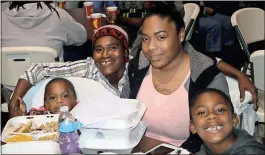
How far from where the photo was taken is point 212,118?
1.84m

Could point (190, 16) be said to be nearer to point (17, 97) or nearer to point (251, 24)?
point (251, 24)

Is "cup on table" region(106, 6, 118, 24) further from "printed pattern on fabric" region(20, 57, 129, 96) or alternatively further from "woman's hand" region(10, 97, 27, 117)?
"woman's hand" region(10, 97, 27, 117)

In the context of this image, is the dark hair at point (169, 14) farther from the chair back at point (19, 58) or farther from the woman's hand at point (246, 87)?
the chair back at point (19, 58)

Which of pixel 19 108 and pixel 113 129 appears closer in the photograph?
pixel 113 129

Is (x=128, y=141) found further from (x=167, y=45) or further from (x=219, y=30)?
(x=219, y=30)

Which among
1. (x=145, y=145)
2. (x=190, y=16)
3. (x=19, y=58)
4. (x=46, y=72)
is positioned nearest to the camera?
(x=145, y=145)

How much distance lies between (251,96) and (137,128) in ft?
2.12

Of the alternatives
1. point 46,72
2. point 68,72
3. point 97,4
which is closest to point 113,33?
point 68,72

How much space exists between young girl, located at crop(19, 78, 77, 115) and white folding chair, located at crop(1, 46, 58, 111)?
0.45m

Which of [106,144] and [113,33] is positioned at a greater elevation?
[113,33]

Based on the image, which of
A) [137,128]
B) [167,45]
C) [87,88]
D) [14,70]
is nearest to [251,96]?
[167,45]

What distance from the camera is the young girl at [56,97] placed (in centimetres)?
226

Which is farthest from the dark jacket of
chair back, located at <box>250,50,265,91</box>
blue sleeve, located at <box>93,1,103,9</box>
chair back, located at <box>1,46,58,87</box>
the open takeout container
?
blue sleeve, located at <box>93,1,103,9</box>

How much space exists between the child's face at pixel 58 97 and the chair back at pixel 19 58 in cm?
49
